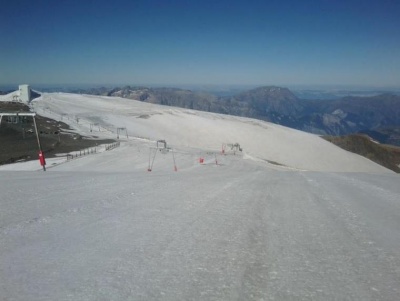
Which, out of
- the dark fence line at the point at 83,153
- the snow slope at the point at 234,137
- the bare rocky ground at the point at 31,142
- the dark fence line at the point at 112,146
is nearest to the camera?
the dark fence line at the point at 83,153

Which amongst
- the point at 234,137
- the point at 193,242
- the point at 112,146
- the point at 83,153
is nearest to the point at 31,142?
the point at 83,153

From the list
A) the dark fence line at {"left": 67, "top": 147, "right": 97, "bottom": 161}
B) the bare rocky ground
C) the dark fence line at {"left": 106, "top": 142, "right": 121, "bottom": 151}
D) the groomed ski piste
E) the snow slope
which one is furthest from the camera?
the snow slope

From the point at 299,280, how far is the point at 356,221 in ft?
10.4

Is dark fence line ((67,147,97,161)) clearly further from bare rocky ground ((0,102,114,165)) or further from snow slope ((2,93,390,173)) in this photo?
snow slope ((2,93,390,173))

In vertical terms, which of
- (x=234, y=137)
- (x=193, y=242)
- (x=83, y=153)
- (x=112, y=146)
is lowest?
(x=234, y=137)

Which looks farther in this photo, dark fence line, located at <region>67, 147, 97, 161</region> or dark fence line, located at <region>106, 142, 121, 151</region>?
dark fence line, located at <region>106, 142, 121, 151</region>

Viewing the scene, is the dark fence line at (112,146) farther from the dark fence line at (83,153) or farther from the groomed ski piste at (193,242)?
the groomed ski piste at (193,242)

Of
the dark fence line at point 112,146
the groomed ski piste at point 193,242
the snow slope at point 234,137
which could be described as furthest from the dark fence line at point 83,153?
the groomed ski piste at point 193,242

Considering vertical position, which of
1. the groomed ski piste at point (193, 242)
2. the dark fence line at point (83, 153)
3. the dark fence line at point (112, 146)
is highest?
the groomed ski piste at point (193, 242)

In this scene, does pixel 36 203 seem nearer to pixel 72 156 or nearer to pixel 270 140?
pixel 72 156

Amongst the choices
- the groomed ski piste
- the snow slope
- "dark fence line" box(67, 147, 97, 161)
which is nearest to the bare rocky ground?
"dark fence line" box(67, 147, 97, 161)

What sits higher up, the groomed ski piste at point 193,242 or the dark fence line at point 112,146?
the groomed ski piste at point 193,242

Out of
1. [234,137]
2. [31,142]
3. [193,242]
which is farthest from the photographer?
[234,137]

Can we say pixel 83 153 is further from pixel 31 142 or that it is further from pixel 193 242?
pixel 193 242
